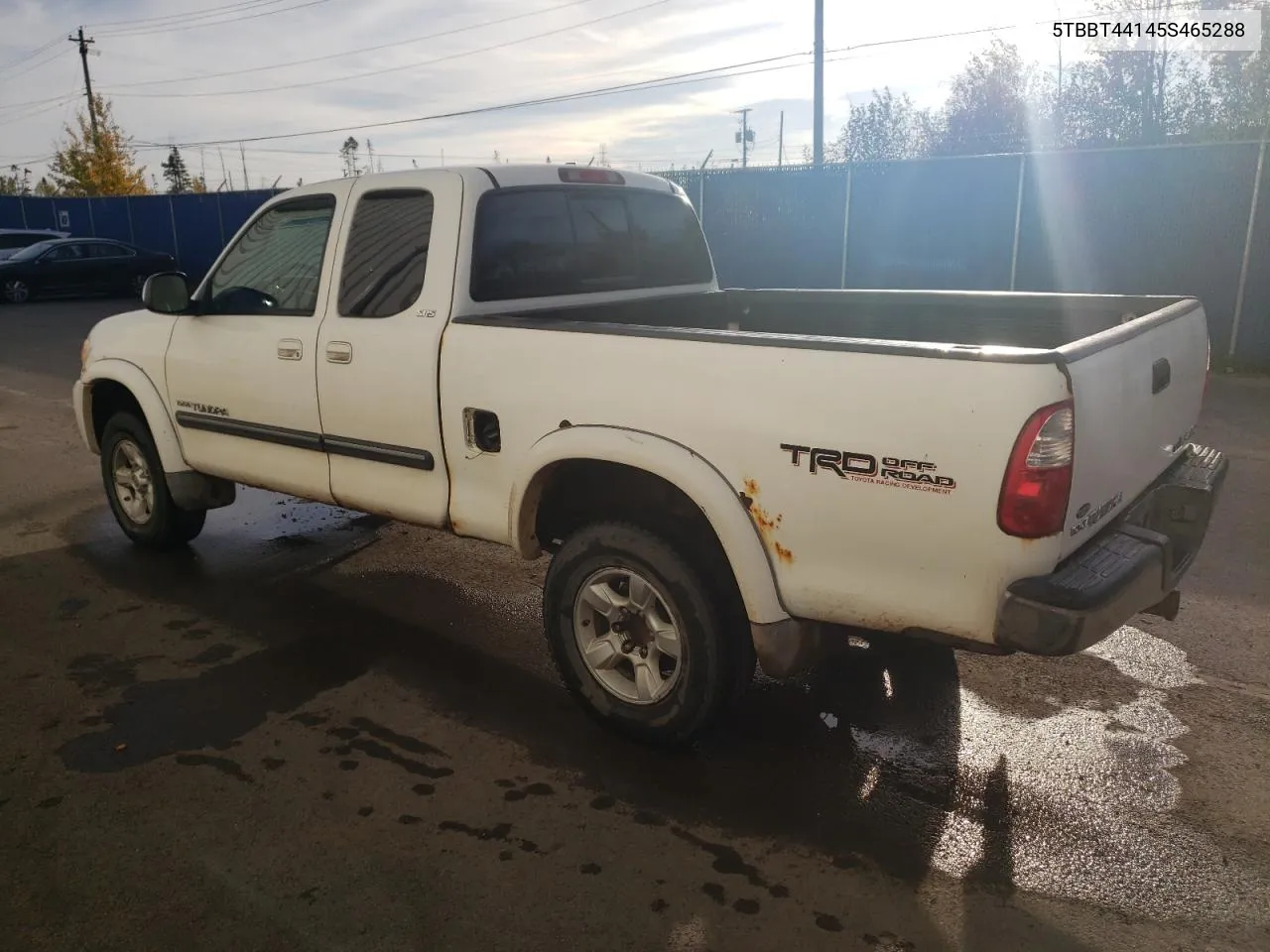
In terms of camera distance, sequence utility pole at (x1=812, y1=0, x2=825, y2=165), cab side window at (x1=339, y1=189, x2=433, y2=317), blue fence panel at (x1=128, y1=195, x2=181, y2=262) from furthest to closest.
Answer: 1. blue fence panel at (x1=128, y1=195, x2=181, y2=262)
2. utility pole at (x1=812, y1=0, x2=825, y2=165)
3. cab side window at (x1=339, y1=189, x2=433, y2=317)

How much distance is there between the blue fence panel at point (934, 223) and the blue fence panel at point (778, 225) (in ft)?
1.42

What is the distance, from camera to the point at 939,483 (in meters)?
2.70

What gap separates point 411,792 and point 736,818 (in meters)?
1.08

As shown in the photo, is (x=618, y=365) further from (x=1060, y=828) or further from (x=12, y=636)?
(x=12, y=636)

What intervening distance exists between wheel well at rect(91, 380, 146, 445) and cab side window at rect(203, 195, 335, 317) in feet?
3.44

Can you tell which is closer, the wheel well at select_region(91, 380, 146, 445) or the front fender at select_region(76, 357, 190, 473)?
the front fender at select_region(76, 357, 190, 473)

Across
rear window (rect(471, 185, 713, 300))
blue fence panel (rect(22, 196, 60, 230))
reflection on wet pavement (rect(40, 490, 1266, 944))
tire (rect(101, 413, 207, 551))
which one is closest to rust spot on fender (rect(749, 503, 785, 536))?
reflection on wet pavement (rect(40, 490, 1266, 944))

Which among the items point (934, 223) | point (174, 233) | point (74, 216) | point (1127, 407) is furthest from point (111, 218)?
point (1127, 407)

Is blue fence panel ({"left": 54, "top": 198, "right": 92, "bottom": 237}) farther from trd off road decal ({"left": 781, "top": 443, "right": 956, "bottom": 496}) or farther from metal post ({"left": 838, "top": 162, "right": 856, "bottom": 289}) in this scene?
trd off road decal ({"left": 781, "top": 443, "right": 956, "bottom": 496})

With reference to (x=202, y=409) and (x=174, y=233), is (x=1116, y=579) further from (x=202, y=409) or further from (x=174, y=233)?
(x=174, y=233)

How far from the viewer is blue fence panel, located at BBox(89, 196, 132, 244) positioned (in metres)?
29.6

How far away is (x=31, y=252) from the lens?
2231 centimetres

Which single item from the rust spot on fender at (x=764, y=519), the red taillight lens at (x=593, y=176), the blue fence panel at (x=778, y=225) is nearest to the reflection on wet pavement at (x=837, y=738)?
the rust spot on fender at (x=764, y=519)

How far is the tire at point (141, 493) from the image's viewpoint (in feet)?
18.4
